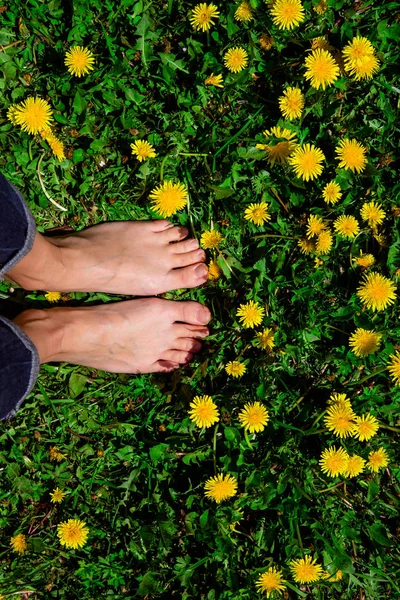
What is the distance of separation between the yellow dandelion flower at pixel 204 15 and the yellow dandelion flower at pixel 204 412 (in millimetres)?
1587

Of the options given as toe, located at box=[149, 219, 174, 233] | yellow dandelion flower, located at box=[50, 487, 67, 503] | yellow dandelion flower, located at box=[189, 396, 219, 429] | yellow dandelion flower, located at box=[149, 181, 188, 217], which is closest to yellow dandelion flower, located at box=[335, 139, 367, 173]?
yellow dandelion flower, located at box=[149, 181, 188, 217]

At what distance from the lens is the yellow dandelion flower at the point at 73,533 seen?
7.60 ft

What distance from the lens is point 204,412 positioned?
A: 226cm

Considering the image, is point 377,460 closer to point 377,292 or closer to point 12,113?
point 377,292

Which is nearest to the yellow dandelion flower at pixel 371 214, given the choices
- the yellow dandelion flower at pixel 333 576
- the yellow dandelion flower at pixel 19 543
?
the yellow dandelion flower at pixel 333 576

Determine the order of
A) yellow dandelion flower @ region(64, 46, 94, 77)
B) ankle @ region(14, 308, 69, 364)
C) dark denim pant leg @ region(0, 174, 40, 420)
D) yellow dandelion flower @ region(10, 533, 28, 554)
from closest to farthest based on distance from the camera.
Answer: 1. dark denim pant leg @ region(0, 174, 40, 420)
2. ankle @ region(14, 308, 69, 364)
3. yellow dandelion flower @ region(64, 46, 94, 77)
4. yellow dandelion flower @ region(10, 533, 28, 554)

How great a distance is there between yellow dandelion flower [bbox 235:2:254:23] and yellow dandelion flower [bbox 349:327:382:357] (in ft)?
4.60

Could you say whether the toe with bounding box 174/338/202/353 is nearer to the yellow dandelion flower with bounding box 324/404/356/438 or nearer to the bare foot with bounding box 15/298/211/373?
the bare foot with bounding box 15/298/211/373

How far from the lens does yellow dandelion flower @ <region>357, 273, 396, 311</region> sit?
2.19 metres

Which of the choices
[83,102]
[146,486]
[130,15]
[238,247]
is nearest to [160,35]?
[130,15]

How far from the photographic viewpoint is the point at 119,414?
2.42 meters

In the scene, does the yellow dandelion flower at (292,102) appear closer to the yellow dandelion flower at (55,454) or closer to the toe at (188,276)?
the toe at (188,276)

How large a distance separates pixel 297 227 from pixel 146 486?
134 centimetres

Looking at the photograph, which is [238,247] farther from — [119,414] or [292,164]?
[119,414]
